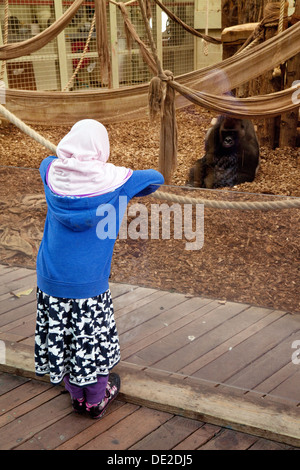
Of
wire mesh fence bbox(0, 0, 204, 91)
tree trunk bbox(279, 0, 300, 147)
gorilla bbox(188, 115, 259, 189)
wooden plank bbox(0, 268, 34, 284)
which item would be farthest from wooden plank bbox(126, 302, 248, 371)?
wire mesh fence bbox(0, 0, 204, 91)

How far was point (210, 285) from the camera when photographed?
1923mm

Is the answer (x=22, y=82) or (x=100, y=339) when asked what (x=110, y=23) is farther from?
(x=100, y=339)

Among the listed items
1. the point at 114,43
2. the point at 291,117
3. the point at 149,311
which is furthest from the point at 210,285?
the point at 114,43

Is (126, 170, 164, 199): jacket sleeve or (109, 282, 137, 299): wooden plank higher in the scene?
(126, 170, 164, 199): jacket sleeve

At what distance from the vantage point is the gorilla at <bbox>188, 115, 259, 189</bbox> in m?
3.43

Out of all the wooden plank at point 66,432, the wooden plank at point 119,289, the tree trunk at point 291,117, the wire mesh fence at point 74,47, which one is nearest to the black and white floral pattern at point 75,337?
the wooden plank at point 66,432

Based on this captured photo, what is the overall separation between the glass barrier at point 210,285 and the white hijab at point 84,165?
1.36 ft

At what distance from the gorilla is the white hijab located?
231 cm

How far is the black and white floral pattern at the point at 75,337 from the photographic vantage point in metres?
1.28

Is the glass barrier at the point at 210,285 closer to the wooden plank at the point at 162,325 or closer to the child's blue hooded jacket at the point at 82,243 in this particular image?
the wooden plank at the point at 162,325

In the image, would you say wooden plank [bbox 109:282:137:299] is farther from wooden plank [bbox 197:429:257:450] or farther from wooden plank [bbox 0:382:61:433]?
wooden plank [bbox 197:429:257:450]

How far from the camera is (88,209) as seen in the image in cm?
120

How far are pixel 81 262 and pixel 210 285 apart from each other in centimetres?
79

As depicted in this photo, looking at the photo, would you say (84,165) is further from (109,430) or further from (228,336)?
(228,336)
